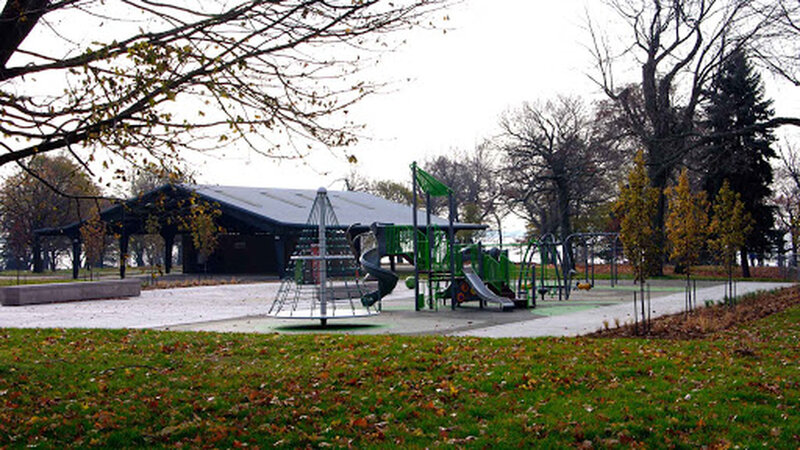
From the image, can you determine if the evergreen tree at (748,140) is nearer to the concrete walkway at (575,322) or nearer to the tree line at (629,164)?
the tree line at (629,164)

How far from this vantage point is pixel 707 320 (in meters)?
13.3

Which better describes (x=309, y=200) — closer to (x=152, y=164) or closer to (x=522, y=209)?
(x=522, y=209)

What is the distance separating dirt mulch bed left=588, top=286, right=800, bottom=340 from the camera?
1229 centimetres

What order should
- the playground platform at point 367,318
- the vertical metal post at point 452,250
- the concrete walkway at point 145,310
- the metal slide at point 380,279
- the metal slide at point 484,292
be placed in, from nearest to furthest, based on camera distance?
the playground platform at point 367,318 → the concrete walkway at point 145,310 → the metal slide at point 484,292 → the vertical metal post at point 452,250 → the metal slide at point 380,279

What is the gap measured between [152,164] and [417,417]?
3795 millimetres

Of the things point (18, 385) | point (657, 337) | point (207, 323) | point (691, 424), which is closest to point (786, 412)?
point (691, 424)

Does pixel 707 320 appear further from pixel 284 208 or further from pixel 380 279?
pixel 284 208

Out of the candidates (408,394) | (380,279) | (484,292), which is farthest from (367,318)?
(408,394)

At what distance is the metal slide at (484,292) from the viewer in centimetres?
1833

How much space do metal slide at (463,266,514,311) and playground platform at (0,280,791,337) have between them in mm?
243

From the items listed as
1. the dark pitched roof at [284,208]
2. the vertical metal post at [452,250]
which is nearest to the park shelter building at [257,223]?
the dark pitched roof at [284,208]

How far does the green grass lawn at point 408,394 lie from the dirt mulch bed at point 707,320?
1.23m

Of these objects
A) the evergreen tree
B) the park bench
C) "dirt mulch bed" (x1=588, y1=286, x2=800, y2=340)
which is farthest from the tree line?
the park bench

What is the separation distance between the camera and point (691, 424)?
21.3 feet
